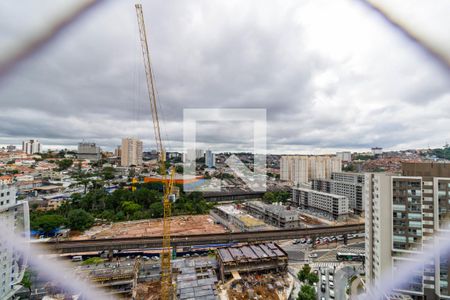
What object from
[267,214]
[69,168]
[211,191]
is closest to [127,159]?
[69,168]

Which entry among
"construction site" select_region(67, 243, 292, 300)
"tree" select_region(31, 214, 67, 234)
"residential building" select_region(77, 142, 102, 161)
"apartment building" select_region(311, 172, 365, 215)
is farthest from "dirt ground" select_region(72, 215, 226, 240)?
"residential building" select_region(77, 142, 102, 161)

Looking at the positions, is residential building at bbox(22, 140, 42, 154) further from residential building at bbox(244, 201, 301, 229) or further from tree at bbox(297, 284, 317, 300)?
tree at bbox(297, 284, 317, 300)

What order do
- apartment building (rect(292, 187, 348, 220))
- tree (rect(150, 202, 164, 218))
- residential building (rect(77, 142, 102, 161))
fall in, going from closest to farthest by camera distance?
apartment building (rect(292, 187, 348, 220)), tree (rect(150, 202, 164, 218)), residential building (rect(77, 142, 102, 161))

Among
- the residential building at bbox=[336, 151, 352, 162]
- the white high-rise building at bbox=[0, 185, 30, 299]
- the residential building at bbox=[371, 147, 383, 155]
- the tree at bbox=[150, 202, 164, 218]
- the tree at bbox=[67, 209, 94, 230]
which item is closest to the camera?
A: the white high-rise building at bbox=[0, 185, 30, 299]

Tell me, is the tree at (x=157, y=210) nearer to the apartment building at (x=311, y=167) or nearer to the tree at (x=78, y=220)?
the tree at (x=78, y=220)

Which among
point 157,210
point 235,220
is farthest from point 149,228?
point 235,220

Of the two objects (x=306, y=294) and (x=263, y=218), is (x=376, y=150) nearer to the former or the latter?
(x=263, y=218)

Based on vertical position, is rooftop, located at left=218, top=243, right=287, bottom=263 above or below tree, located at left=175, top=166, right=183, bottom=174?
below

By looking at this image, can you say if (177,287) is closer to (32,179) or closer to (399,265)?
(399,265)
